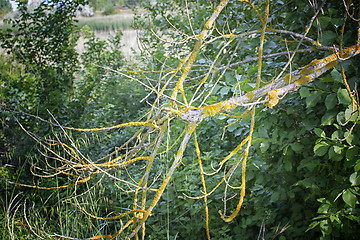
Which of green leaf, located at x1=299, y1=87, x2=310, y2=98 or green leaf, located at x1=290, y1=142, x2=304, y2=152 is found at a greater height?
green leaf, located at x1=299, y1=87, x2=310, y2=98

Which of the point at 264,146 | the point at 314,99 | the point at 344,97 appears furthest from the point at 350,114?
the point at 264,146

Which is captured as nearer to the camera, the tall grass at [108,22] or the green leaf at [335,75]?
the green leaf at [335,75]

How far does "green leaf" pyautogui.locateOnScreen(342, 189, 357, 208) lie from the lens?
1.63m

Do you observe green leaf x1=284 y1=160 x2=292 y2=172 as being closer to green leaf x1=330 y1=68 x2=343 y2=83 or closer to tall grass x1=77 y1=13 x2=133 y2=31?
green leaf x1=330 y1=68 x2=343 y2=83

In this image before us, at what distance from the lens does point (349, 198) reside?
1.64 meters

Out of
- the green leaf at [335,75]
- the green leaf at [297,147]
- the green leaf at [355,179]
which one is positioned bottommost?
the green leaf at [355,179]

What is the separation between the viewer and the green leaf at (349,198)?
1629 mm

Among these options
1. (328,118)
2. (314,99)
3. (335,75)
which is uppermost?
(335,75)

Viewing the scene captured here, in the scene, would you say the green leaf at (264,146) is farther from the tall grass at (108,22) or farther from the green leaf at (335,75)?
the tall grass at (108,22)

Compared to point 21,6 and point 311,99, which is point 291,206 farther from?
point 21,6

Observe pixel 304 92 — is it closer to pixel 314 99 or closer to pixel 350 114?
pixel 314 99

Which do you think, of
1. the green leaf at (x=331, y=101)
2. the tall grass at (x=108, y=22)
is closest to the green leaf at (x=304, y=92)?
the green leaf at (x=331, y=101)

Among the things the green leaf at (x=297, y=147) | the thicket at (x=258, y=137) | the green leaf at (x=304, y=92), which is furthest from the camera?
the green leaf at (x=297, y=147)

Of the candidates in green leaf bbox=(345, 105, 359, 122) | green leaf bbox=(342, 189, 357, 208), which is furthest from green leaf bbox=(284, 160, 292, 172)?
green leaf bbox=(345, 105, 359, 122)
